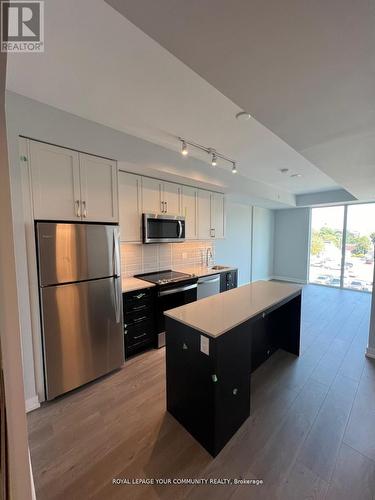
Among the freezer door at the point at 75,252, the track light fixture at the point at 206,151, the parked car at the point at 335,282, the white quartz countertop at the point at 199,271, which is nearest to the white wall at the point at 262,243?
the parked car at the point at 335,282

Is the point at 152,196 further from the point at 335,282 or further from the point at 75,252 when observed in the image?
the point at 335,282

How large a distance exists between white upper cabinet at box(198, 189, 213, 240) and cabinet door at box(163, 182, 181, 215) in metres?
0.50

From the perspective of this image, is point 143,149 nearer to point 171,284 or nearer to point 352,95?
point 171,284

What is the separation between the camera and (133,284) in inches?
112

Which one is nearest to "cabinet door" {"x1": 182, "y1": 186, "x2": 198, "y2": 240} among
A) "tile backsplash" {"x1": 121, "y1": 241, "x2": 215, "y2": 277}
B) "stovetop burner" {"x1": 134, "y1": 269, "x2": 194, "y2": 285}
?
"tile backsplash" {"x1": 121, "y1": 241, "x2": 215, "y2": 277}

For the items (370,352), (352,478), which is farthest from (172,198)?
(370,352)

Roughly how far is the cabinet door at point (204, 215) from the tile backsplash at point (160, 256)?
35 centimetres

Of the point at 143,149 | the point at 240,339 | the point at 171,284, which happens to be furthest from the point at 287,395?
the point at 143,149

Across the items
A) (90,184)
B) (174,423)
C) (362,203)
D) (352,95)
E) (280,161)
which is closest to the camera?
(352,95)

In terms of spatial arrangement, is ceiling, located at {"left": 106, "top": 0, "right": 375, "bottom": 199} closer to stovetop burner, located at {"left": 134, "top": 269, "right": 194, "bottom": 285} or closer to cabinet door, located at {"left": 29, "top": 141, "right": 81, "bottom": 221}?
cabinet door, located at {"left": 29, "top": 141, "right": 81, "bottom": 221}

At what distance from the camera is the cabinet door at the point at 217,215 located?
4.10m

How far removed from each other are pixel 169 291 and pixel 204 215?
1628 millimetres

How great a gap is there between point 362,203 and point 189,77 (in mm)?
6162

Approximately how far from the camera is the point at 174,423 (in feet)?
6.00
